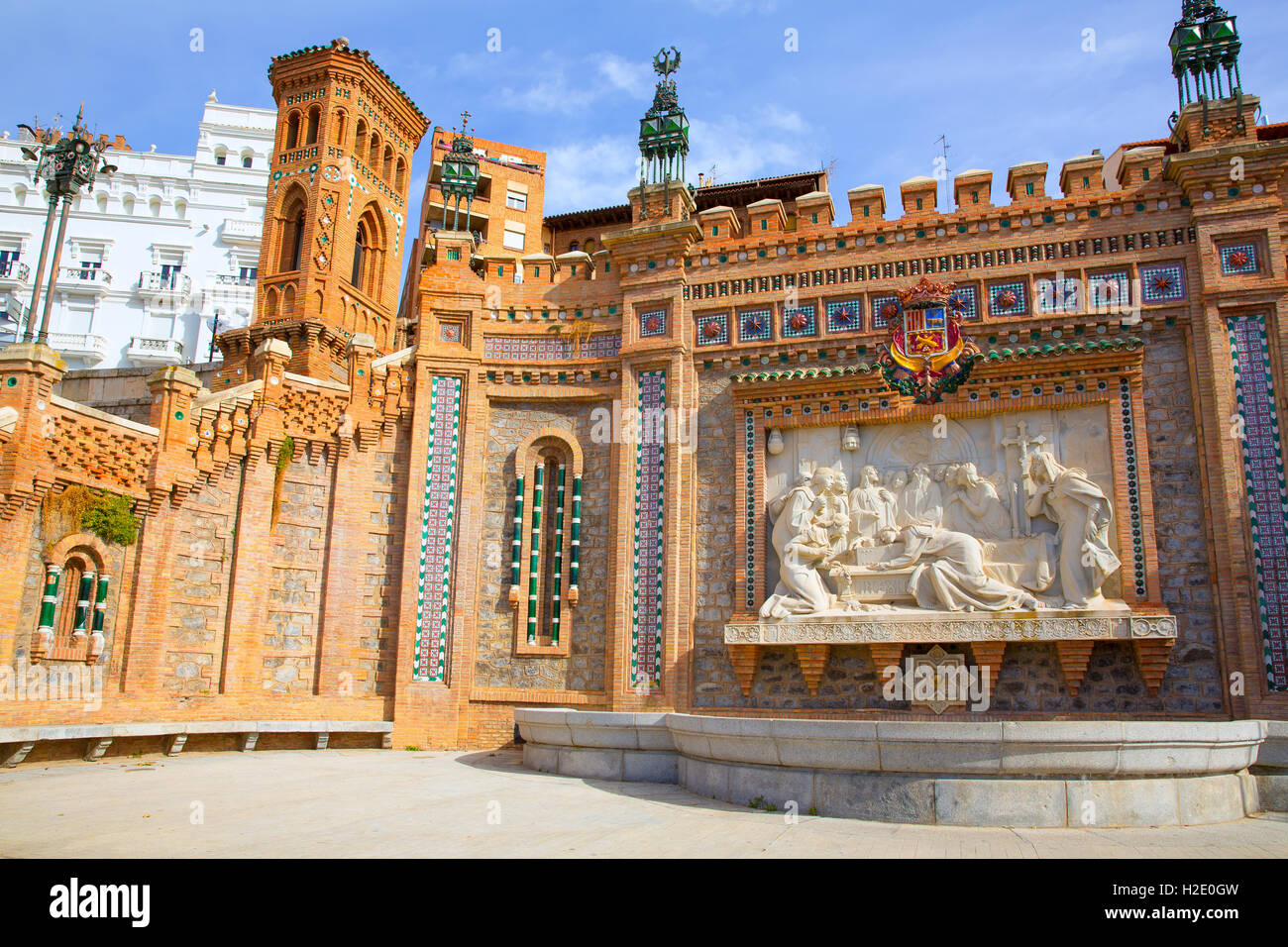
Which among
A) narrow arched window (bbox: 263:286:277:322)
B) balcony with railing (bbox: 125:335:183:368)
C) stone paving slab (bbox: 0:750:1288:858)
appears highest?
balcony with railing (bbox: 125:335:183:368)

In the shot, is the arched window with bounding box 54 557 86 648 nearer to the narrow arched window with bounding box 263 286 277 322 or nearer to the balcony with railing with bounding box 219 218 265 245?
the narrow arched window with bounding box 263 286 277 322

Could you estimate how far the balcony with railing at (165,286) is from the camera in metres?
54.2

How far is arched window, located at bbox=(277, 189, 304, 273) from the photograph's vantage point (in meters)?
29.5

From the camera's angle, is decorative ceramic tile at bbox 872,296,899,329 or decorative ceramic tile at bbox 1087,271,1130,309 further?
decorative ceramic tile at bbox 872,296,899,329

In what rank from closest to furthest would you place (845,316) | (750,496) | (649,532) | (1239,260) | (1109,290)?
(1239,260)
(1109,290)
(750,496)
(649,532)
(845,316)

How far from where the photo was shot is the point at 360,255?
31188 mm

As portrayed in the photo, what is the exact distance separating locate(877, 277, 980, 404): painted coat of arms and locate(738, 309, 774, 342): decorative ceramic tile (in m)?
2.29

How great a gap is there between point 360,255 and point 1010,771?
86.6 feet

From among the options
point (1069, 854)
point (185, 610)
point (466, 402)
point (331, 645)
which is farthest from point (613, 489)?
point (1069, 854)

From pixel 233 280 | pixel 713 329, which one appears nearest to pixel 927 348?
pixel 713 329

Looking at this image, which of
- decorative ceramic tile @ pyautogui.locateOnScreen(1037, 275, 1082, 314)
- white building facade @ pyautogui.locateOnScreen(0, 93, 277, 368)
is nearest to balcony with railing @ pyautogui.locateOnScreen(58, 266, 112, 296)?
white building facade @ pyautogui.locateOnScreen(0, 93, 277, 368)

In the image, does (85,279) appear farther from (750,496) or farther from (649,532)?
(750,496)

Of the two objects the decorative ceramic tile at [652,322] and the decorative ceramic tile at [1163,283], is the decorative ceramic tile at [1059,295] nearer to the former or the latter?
the decorative ceramic tile at [1163,283]

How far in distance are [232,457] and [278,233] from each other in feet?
45.4
